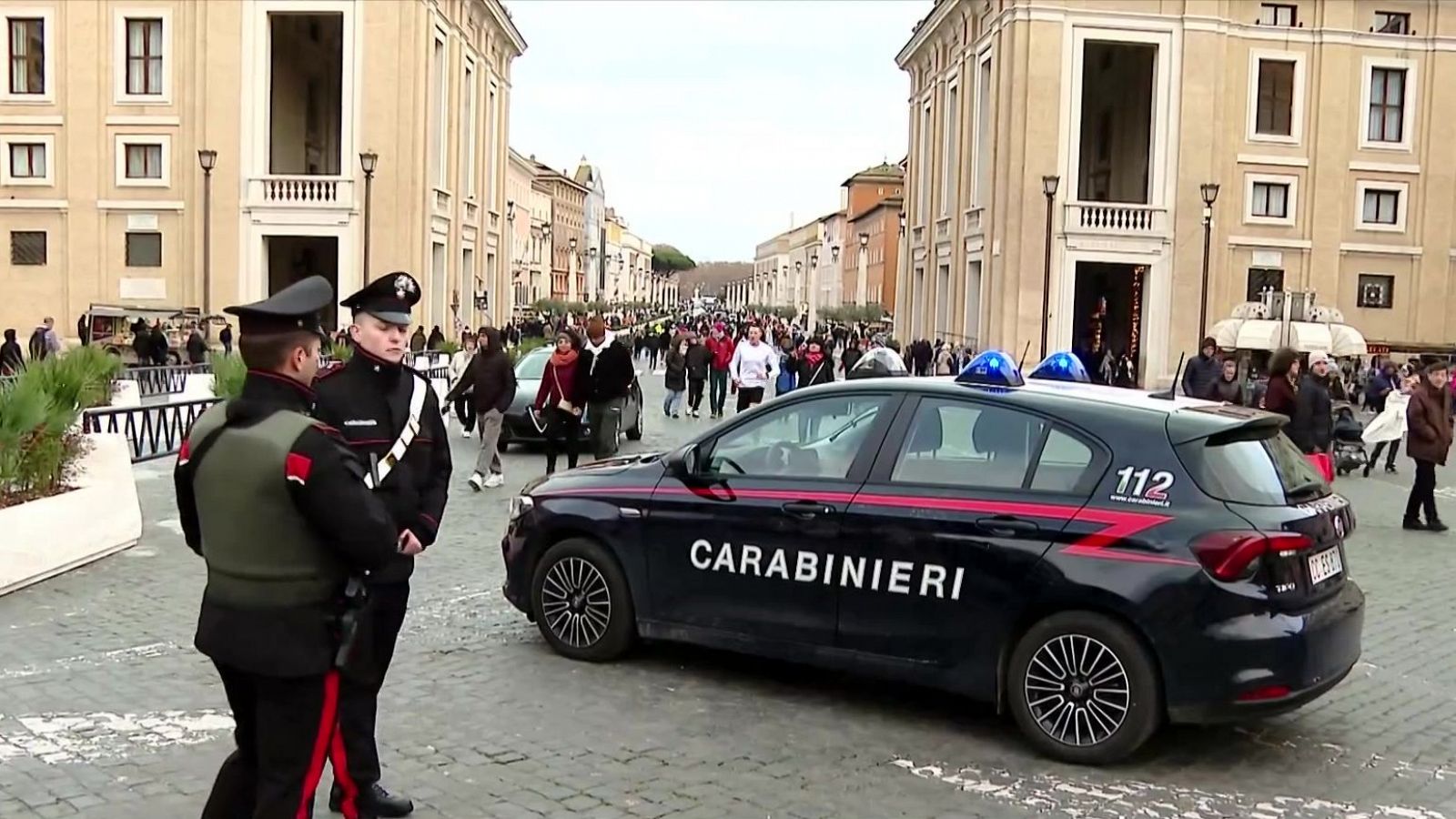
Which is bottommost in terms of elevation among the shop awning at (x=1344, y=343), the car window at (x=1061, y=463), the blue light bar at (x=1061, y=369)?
the car window at (x=1061, y=463)

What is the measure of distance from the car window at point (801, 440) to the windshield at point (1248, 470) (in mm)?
1562

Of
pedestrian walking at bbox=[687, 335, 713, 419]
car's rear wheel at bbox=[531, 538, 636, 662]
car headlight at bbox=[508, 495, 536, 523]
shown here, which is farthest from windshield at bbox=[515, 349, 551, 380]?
car's rear wheel at bbox=[531, 538, 636, 662]

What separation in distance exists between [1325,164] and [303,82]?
34861 mm

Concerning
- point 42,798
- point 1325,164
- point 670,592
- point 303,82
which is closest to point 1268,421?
point 670,592

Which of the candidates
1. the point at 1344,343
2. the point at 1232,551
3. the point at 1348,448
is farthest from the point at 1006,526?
the point at 1344,343

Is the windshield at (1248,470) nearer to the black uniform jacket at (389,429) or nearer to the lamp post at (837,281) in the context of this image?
the black uniform jacket at (389,429)

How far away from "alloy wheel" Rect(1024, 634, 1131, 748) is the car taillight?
1.93 ft

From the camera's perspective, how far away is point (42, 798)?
543cm

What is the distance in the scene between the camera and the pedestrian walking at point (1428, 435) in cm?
1390

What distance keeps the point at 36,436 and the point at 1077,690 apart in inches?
302

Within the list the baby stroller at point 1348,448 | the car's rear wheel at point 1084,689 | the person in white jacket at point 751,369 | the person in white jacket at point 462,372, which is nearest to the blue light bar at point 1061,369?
the car's rear wheel at point 1084,689

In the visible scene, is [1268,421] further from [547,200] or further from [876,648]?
[547,200]

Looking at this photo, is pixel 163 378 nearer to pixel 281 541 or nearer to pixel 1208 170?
pixel 281 541

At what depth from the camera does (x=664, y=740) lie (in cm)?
636
